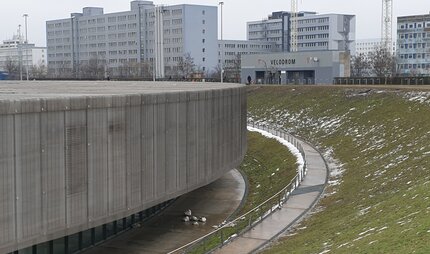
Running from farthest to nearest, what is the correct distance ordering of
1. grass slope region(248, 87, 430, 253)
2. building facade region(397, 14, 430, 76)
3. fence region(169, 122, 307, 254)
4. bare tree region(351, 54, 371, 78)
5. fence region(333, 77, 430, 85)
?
building facade region(397, 14, 430, 76) < bare tree region(351, 54, 371, 78) < fence region(333, 77, 430, 85) < fence region(169, 122, 307, 254) < grass slope region(248, 87, 430, 253)

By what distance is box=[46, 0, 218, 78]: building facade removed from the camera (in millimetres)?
159000

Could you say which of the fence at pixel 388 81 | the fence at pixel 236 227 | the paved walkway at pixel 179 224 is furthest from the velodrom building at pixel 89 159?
the fence at pixel 388 81

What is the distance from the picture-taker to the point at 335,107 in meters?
58.6

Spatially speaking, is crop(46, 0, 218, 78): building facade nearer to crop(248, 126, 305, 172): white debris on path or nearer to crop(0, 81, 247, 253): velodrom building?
crop(248, 126, 305, 172): white debris on path

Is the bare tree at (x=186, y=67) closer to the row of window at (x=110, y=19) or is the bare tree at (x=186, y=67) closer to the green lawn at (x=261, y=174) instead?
the row of window at (x=110, y=19)

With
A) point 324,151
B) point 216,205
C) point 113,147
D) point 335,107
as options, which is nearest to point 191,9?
point 335,107

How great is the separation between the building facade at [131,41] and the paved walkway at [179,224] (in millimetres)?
105940

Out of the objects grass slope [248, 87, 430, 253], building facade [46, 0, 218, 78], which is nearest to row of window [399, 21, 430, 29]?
building facade [46, 0, 218, 78]

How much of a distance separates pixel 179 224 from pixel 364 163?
1243cm

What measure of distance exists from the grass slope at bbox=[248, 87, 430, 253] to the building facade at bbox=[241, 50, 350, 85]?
17.0 meters

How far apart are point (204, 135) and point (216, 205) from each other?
20.2 feet

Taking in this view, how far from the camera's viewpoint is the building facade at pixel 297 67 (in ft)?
282

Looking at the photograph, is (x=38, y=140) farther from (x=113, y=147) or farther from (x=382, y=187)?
(x=382, y=187)

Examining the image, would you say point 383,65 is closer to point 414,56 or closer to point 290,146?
point 414,56
